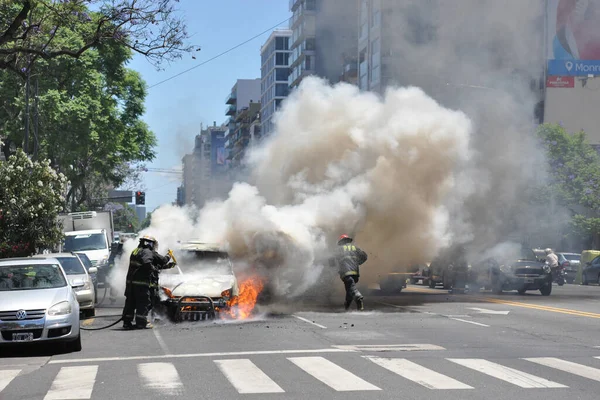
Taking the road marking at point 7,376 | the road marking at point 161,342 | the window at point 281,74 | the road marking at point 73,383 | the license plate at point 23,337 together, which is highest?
the window at point 281,74

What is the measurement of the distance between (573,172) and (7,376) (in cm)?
4636

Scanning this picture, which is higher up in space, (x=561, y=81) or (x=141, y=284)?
(x=561, y=81)

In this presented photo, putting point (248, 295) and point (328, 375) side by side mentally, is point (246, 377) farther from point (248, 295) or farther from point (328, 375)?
point (248, 295)

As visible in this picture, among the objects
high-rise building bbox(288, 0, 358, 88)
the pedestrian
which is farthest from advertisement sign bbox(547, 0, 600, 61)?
the pedestrian

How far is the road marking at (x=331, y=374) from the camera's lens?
30.5 feet

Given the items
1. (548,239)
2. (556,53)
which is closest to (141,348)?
(548,239)

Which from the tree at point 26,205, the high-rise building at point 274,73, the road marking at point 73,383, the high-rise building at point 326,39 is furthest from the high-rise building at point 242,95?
the road marking at point 73,383

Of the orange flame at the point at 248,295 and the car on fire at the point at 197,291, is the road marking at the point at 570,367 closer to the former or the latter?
the car on fire at the point at 197,291

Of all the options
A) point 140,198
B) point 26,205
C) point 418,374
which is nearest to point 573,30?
point 140,198

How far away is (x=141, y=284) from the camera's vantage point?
1628cm

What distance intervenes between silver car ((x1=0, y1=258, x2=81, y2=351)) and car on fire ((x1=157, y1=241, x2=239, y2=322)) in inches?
140

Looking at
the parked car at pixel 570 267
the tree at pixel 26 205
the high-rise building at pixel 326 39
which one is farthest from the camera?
the high-rise building at pixel 326 39

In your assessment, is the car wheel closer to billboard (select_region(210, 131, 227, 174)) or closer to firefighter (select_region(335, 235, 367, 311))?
firefighter (select_region(335, 235, 367, 311))

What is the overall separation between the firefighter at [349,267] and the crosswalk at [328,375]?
7.79 metres
